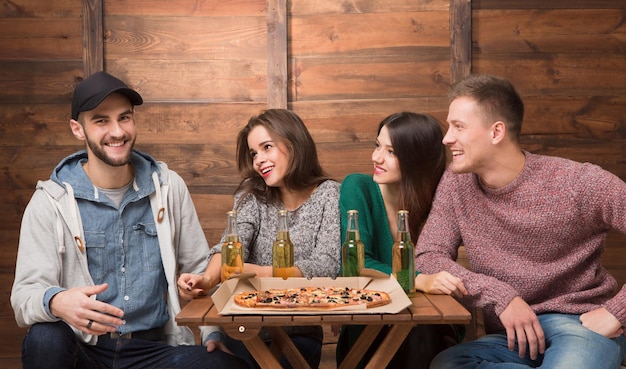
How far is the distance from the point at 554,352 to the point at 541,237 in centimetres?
38

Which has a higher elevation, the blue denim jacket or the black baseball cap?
the black baseball cap

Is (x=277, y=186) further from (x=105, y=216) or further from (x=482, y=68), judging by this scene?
(x=482, y=68)

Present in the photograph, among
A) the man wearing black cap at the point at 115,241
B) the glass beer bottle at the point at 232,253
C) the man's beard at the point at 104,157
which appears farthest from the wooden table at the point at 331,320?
the man's beard at the point at 104,157

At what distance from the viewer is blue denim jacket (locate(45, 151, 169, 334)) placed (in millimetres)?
2398

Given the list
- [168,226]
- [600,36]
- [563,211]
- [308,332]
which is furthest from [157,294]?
[600,36]

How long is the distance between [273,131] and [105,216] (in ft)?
2.13

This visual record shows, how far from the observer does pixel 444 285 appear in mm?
2068

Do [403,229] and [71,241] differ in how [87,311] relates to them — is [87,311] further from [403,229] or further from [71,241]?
[403,229]

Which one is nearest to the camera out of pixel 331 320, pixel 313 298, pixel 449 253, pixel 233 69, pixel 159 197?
pixel 331 320

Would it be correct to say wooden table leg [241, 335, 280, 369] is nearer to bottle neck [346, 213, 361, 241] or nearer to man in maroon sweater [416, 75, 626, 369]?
bottle neck [346, 213, 361, 241]

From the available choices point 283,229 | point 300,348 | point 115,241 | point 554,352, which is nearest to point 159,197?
point 115,241

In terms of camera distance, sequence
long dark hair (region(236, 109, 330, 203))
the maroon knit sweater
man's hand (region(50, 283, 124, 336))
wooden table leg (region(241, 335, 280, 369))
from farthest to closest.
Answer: long dark hair (region(236, 109, 330, 203)) → the maroon knit sweater → man's hand (region(50, 283, 124, 336)) → wooden table leg (region(241, 335, 280, 369))

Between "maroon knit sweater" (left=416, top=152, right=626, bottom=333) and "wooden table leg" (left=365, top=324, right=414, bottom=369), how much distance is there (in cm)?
36

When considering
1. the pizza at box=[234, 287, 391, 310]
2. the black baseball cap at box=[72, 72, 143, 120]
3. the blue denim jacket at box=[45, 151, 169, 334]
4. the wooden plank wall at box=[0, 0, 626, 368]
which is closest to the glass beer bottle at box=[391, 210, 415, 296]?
the pizza at box=[234, 287, 391, 310]
